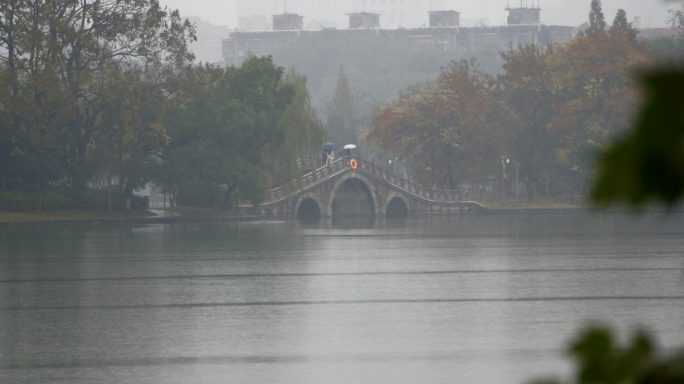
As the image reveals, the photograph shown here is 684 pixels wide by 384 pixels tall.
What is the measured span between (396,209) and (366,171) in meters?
6.71

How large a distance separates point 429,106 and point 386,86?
8447 cm

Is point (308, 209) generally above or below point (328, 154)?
below

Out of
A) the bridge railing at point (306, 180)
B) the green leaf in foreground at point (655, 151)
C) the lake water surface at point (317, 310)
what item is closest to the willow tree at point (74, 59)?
the bridge railing at point (306, 180)

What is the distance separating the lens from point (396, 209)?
81938mm

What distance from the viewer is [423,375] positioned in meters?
10.3

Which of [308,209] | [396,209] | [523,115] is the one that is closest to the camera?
[308,209]

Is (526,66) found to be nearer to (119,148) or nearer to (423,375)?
(119,148)

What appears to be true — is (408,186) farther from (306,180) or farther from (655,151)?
(655,151)

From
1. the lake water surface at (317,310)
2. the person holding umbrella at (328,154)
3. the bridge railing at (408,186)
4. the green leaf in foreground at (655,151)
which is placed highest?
the person holding umbrella at (328,154)

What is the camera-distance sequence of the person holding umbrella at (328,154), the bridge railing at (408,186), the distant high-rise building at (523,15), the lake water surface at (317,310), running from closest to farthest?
the lake water surface at (317,310) < the person holding umbrella at (328,154) < the bridge railing at (408,186) < the distant high-rise building at (523,15)

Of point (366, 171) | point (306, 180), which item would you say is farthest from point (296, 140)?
point (366, 171)

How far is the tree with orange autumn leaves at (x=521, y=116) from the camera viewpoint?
251 feet

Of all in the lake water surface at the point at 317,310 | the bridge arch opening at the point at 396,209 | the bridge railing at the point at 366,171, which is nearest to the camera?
the lake water surface at the point at 317,310

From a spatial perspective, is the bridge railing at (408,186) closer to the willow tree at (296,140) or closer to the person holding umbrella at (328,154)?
the person holding umbrella at (328,154)
